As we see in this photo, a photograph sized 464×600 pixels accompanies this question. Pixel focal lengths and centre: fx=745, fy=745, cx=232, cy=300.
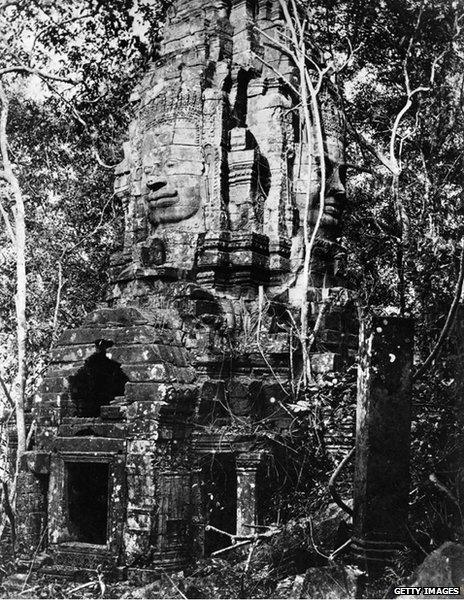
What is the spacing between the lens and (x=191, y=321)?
9.29m

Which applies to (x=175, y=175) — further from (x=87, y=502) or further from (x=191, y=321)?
(x=87, y=502)

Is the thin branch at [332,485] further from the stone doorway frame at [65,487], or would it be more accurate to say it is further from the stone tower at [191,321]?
the stone doorway frame at [65,487]

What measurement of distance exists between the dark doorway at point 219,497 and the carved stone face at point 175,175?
377 cm

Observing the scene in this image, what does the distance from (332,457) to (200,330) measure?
221cm

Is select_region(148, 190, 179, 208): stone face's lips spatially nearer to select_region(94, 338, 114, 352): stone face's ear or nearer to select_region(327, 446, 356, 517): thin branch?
select_region(94, 338, 114, 352): stone face's ear

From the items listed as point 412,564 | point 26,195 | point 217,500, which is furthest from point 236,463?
point 26,195

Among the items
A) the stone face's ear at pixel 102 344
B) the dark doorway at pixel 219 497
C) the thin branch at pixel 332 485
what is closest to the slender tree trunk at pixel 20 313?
the stone face's ear at pixel 102 344

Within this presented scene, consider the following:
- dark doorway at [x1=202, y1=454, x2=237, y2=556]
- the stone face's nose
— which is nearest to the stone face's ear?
dark doorway at [x1=202, y1=454, x2=237, y2=556]

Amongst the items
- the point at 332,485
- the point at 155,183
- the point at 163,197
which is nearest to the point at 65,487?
the point at 332,485

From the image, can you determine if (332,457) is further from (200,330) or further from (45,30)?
(45,30)

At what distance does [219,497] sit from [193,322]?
2.19 metres

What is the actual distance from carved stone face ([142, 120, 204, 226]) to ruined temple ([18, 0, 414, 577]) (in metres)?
0.02

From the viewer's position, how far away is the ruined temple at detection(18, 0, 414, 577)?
7855 millimetres

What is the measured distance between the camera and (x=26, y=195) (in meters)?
15.6
